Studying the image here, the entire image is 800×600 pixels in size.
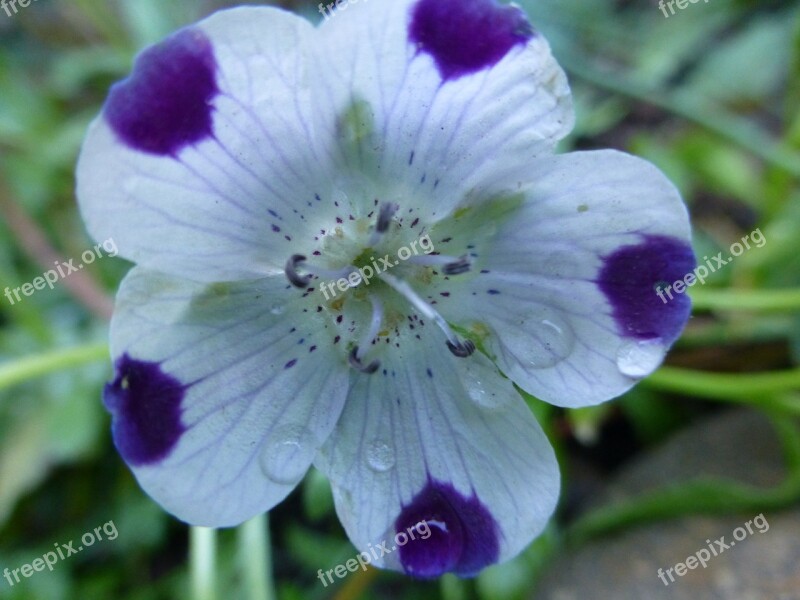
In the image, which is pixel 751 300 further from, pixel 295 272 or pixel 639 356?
pixel 295 272

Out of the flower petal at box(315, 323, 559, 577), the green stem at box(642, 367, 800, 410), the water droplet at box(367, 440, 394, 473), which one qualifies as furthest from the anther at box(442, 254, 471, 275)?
the green stem at box(642, 367, 800, 410)

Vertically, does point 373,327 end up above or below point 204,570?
above

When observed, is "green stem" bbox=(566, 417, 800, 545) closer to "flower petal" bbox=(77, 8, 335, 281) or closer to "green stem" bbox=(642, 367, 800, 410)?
"green stem" bbox=(642, 367, 800, 410)

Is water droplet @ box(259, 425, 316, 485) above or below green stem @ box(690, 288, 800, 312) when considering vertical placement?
above

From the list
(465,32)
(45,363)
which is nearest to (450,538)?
(465,32)

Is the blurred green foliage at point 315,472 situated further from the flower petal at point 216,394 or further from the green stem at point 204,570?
the flower petal at point 216,394

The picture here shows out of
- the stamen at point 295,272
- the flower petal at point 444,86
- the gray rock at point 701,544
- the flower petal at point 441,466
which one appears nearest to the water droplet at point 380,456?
the flower petal at point 441,466

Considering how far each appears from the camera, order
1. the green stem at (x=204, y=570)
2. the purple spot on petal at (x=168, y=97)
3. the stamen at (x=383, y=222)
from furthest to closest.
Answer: the green stem at (x=204, y=570) < the stamen at (x=383, y=222) < the purple spot on petal at (x=168, y=97)

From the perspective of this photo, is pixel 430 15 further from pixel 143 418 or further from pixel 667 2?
pixel 667 2
